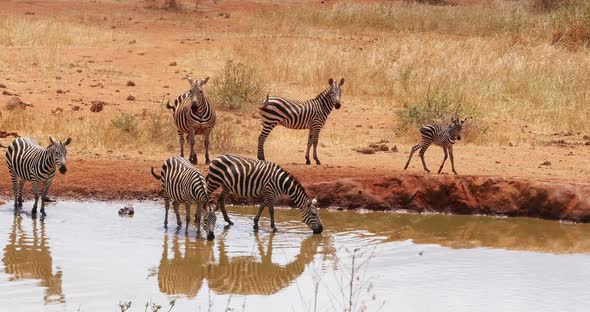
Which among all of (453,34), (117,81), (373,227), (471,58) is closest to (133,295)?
(373,227)

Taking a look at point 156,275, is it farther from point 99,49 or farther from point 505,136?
point 99,49

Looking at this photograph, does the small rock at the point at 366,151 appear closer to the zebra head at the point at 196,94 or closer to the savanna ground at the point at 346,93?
the savanna ground at the point at 346,93

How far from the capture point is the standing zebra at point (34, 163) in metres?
12.1

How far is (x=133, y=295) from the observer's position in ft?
30.1

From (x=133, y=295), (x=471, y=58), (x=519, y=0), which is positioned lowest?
(x=133, y=295)

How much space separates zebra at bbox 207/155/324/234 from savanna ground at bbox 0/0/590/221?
1.63m

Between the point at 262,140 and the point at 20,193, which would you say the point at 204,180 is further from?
the point at 262,140

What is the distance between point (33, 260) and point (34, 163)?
7.48 feet

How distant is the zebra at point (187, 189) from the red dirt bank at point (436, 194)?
211 centimetres

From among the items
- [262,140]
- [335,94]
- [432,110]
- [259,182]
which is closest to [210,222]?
[259,182]

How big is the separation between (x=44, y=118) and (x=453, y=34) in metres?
17.3

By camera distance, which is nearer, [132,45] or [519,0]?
[132,45]

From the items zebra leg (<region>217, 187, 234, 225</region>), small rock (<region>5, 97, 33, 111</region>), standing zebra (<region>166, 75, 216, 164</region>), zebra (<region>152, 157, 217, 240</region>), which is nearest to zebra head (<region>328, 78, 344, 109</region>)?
standing zebra (<region>166, 75, 216, 164</region>)

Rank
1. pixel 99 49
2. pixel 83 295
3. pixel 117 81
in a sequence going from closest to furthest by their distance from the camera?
pixel 83 295 → pixel 117 81 → pixel 99 49
